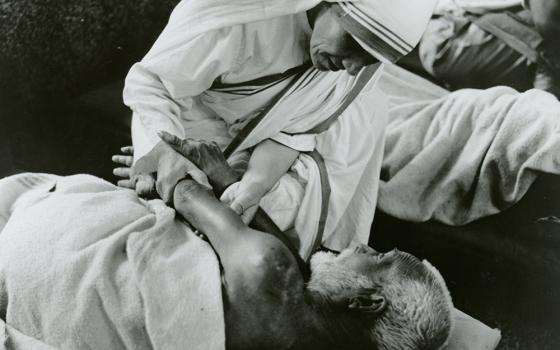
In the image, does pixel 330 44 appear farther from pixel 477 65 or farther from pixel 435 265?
pixel 435 265

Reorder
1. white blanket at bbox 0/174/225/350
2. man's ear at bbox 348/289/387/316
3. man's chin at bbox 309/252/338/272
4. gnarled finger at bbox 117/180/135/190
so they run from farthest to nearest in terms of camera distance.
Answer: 1. gnarled finger at bbox 117/180/135/190
2. man's chin at bbox 309/252/338/272
3. man's ear at bbox 348/289/387/316
4. white blanket at bbox 0/174/225/350

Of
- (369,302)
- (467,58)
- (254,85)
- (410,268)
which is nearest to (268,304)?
(369,302)

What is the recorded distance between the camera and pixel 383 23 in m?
1.27

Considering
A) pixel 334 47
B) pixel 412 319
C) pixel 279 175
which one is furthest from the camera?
pixel 279 175

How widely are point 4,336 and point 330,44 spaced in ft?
2.94

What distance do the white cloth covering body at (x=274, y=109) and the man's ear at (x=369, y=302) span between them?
0.22 meters

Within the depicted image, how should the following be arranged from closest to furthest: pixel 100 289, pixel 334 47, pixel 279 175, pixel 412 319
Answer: pixel 100 289
pixel 412 319
pixel 334 47
pixel 279 175

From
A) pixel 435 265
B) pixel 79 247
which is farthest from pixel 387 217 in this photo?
pixel 79 247

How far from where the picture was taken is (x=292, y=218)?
144 cm

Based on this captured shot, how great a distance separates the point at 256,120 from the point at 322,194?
24 centimetres

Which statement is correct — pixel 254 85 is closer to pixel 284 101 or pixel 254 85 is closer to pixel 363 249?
pixel 284 101

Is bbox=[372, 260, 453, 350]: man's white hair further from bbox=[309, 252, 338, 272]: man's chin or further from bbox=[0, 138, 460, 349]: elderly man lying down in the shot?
bbox=[309, 252, 338, 272]: man's chin

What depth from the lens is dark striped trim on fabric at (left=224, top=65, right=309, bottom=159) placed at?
1453mm

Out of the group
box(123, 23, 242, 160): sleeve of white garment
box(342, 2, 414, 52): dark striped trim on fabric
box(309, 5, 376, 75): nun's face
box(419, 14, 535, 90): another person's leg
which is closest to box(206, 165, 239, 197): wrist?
box(123, 23, 242, 160): sleeve of white garment
